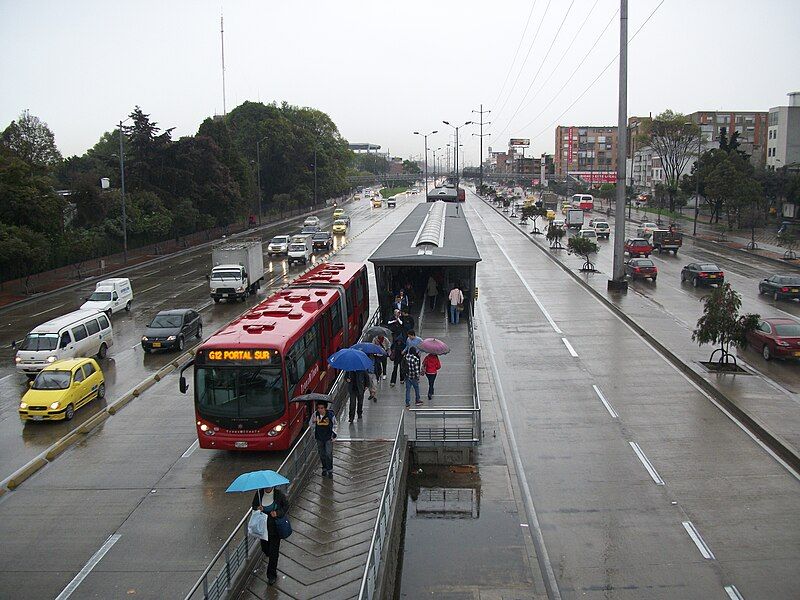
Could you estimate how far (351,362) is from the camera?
15750mm

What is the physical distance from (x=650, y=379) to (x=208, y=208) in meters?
55.0

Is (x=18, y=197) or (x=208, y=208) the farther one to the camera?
(x=208, y=208)

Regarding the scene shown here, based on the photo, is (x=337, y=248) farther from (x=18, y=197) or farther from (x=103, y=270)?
(x=18, y=197)

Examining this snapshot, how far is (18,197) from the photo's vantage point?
41500mm

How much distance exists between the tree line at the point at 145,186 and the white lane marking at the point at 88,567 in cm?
3050

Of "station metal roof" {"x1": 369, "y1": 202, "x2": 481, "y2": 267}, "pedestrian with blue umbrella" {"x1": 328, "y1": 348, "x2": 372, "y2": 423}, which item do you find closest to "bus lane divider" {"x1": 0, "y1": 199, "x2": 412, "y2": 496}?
"pedestrian with blue umbrella" {"x1": 328, "y1": 348, "x2": 372, "y2": 423}

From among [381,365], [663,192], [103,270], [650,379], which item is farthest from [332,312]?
[663,192]

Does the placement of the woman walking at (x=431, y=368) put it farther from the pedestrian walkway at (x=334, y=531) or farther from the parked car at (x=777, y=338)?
the parked car at (x=777, y=338)

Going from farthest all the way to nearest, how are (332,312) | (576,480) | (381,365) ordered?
(332,312), (381,365), (576,480)

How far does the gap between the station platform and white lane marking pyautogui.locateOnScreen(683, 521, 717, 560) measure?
473 centimetres

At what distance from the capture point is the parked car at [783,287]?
35.8 meters

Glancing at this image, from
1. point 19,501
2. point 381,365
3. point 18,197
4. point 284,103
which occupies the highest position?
point 284,103

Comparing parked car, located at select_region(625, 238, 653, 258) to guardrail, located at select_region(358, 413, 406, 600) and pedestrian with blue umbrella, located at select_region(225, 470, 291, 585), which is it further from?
pedestrian with blue umbrella, located at select_region(225, 470, 291, 585)

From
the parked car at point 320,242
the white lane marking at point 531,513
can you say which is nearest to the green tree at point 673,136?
the parked car at point 320,242
